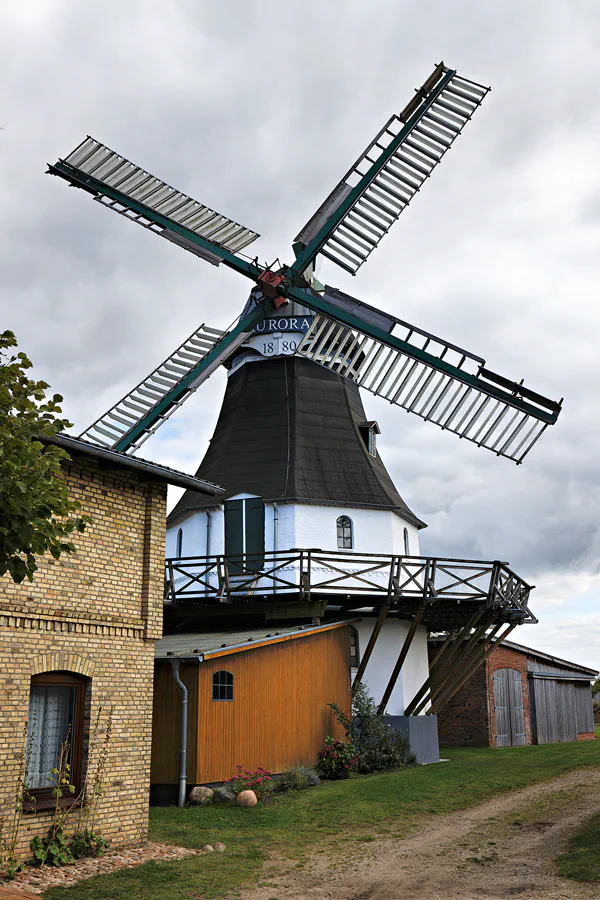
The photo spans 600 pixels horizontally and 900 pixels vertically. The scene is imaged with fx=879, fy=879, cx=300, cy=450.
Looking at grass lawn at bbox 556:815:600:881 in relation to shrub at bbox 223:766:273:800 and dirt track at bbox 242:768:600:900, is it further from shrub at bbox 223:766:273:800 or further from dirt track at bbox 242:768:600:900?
shrub at bbox 223:766:273:800

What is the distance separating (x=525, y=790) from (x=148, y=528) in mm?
8295

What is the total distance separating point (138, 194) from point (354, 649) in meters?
12.8

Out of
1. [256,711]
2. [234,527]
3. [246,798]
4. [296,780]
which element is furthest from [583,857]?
[234,527]

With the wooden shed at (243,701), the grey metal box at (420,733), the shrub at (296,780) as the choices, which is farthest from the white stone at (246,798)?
the grey metal box at (420,733)

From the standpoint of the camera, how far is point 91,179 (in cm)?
2278

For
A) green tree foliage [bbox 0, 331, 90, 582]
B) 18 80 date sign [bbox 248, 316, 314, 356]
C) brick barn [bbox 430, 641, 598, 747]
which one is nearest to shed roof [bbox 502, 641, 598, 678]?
brick barn [bbox 430, 641, 598, 747]

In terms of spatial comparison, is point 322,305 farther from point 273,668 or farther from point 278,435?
point 273,668

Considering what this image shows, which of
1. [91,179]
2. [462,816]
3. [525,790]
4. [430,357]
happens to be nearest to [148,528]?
[462,816]

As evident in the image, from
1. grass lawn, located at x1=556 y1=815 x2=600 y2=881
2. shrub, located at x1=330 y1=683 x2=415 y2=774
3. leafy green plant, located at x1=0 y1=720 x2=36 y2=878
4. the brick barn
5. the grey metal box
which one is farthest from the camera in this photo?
the brick barn

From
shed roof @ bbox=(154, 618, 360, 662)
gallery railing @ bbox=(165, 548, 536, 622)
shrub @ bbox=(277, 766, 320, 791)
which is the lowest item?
shrub @ bbox=(277, 766, 320, 791)

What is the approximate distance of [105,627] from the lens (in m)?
12.0

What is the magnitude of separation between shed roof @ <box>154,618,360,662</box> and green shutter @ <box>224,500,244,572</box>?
2777 millimetres

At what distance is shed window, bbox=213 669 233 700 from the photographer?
1606cm

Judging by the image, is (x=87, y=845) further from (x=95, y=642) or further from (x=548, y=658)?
(x=548, y=658)
